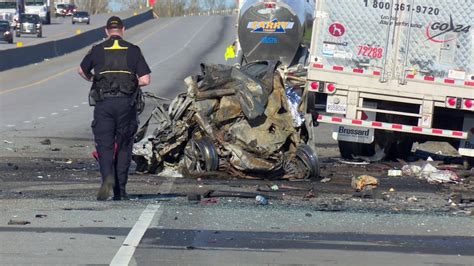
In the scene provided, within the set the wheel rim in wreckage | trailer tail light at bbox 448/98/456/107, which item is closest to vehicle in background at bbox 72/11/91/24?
trailer tail light at bbox 448/98/456/107

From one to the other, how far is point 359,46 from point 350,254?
821cm

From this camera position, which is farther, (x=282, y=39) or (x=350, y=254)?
(x=282, y=39)

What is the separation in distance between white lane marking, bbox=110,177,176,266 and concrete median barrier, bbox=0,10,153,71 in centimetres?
3840

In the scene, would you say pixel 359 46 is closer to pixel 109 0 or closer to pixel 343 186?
pixel 343 186

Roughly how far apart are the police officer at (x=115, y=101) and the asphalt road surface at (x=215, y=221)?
33 cm

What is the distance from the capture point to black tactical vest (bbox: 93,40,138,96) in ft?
36.8

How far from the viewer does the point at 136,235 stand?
9.18 m

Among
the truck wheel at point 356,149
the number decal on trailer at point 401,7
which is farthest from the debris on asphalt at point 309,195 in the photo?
the truck wheel at point 356,149

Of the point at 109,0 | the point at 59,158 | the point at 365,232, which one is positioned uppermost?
the point at 365,232

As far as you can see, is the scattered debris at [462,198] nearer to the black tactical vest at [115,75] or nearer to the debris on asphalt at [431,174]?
the debris on asphalt at [431,174]

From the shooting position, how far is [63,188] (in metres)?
12.6

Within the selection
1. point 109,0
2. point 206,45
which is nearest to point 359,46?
point 206,45

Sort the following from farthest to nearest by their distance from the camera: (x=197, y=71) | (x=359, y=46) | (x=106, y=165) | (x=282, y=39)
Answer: (x=197, y=71) → (x=282, y=39) → (x=359, y=46) → (x=106, y=165)

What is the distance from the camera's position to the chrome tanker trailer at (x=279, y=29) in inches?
1002
